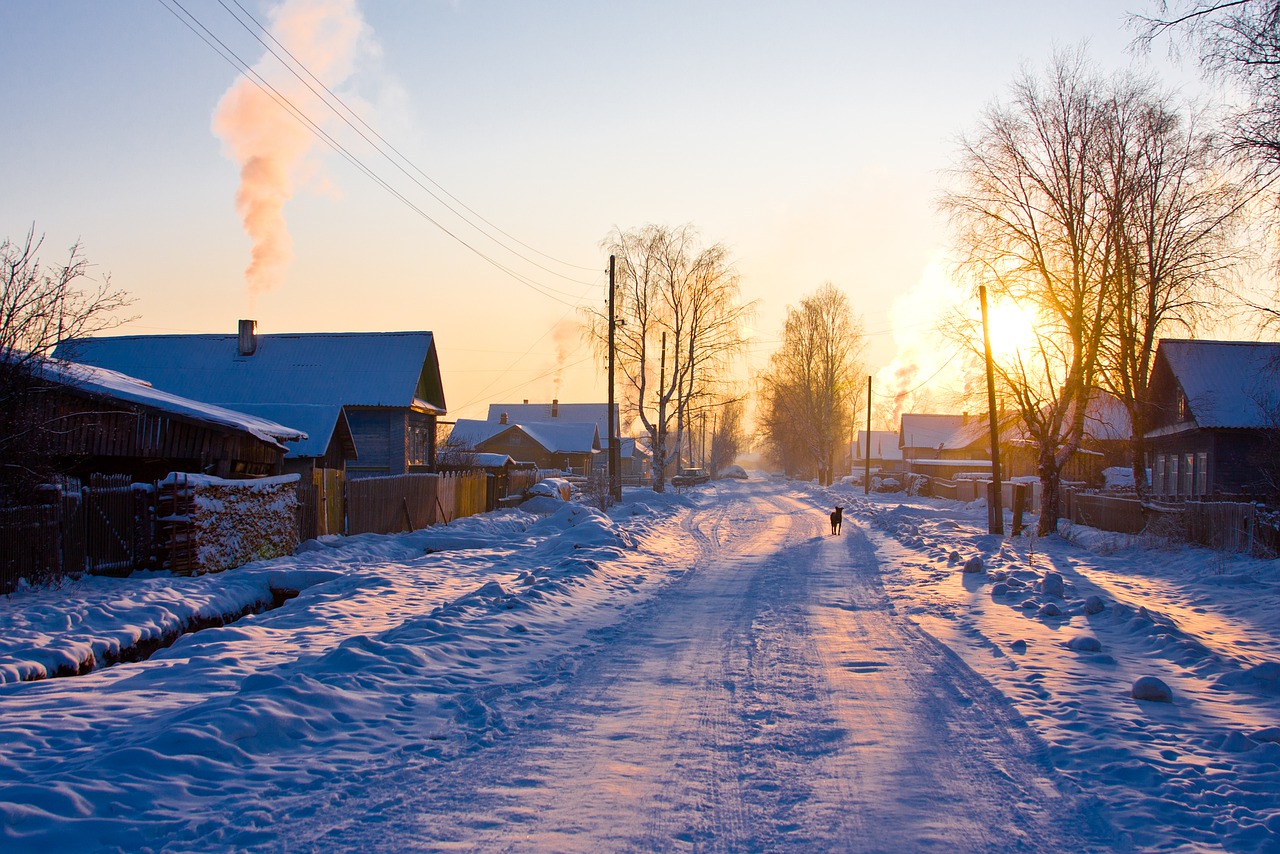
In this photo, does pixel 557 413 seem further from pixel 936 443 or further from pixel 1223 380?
pixel 1223 380

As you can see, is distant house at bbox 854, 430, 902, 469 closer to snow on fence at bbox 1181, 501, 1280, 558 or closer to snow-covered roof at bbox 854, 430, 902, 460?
snow-covered roof at bbox 854, 430, 902, 460

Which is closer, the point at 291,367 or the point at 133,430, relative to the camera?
the point at 133,430

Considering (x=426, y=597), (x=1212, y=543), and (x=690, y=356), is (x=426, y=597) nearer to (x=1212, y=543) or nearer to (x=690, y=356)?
(x=1212, y=543)

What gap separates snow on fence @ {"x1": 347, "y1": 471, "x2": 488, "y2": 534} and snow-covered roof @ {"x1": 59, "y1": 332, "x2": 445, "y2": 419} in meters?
6.40

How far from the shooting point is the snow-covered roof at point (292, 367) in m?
34.5

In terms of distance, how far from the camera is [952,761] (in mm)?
5594

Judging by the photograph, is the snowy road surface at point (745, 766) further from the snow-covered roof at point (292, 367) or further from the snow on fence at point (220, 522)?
the snow-covered roof at point (292, 367)

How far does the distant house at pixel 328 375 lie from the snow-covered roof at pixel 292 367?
0.14 ft

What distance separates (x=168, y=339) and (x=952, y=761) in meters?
40.5

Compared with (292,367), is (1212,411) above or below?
below

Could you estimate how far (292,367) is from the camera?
36062mm

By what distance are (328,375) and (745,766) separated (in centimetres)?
3341

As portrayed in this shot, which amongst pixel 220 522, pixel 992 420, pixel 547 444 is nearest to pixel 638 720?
pixel 220 522

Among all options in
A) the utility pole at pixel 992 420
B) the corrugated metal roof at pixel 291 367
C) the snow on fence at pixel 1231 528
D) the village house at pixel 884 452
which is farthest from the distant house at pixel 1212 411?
the village house at pixel 884 452
